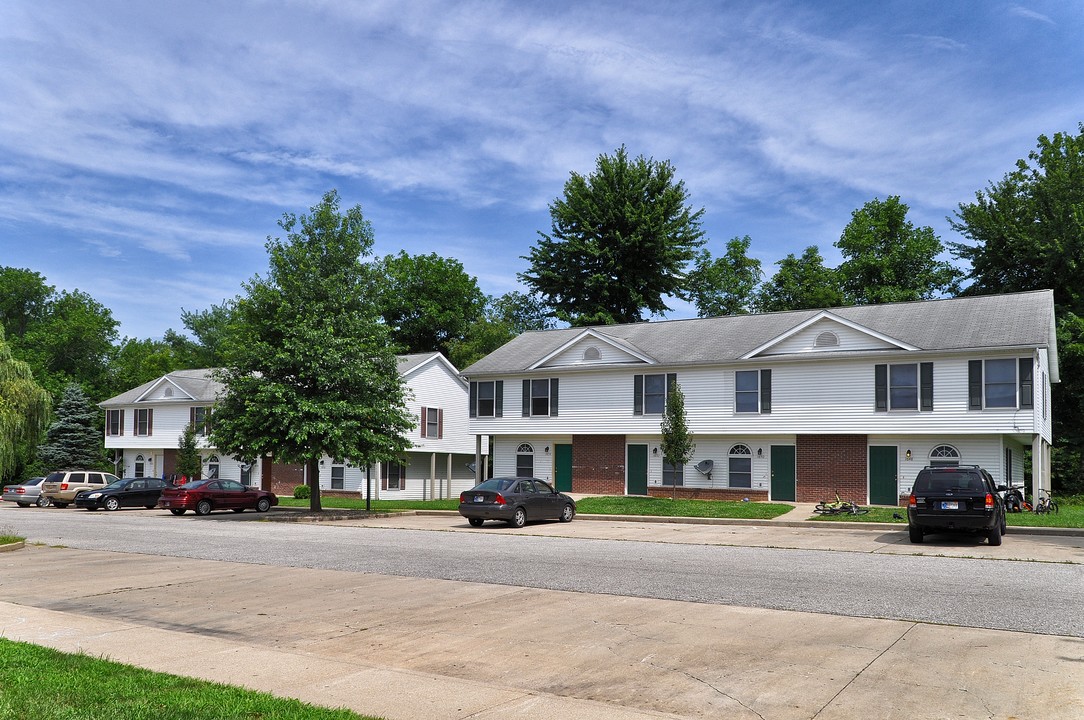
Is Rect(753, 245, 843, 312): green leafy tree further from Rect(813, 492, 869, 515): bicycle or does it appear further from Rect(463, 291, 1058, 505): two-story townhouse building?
Rect(813, 492, 869, 515): bicycle

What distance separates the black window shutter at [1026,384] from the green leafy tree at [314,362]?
2132 centimetres

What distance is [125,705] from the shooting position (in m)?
6.50

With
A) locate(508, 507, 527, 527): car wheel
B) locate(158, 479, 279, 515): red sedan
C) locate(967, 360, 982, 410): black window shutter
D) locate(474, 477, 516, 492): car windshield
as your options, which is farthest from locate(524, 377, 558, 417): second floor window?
locate(967, 360, 982, 410): black window shutter

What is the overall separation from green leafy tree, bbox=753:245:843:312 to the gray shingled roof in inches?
599

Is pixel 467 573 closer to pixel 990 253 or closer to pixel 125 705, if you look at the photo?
pixel 125 705

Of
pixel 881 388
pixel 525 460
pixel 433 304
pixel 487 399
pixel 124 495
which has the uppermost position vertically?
pixel 433 304

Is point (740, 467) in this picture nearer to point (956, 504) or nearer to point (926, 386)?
point (926, 386)

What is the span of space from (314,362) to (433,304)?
131ft

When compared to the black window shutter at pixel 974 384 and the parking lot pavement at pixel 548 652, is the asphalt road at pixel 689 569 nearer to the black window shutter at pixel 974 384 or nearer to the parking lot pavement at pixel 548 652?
the parking lot pavement at pixel 548 652

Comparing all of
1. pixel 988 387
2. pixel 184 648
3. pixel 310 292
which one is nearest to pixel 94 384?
pixel 310 292

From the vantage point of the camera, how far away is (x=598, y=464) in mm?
39656

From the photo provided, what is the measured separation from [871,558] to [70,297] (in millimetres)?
82158

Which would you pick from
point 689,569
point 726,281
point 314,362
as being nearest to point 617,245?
point 726,281

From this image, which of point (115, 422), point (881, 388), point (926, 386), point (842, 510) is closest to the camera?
point (842, 510)
